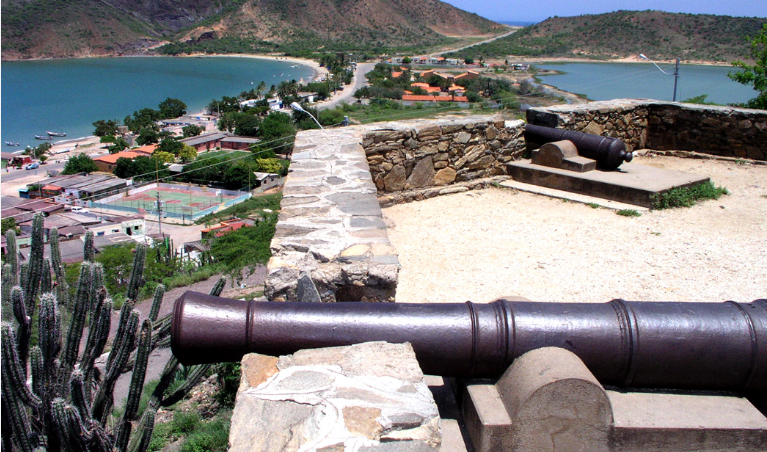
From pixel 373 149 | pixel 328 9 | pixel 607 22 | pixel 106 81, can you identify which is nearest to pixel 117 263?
pixel 373 149

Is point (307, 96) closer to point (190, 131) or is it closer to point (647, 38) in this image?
point (190, 131)

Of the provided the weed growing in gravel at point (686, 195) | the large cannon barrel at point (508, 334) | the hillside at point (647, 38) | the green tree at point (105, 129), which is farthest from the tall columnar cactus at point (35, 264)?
the hillside at point (647, 38)

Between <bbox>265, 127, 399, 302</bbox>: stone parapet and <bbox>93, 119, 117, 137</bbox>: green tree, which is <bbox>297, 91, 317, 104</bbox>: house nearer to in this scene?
<bbox>93, 119, 117, 137</bbox>: green tree

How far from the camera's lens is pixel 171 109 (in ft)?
221

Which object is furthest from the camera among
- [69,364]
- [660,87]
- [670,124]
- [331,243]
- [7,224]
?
[660,87]

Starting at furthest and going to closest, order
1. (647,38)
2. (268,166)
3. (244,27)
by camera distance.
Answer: (244,27) → (647,38) → (268,166)

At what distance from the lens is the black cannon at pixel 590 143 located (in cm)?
599

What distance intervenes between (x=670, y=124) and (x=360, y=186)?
5.58 metres

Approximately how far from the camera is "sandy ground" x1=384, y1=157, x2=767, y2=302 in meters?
3.75

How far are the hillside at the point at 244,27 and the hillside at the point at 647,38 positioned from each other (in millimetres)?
36523

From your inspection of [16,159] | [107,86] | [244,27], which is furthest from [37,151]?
[244,27]

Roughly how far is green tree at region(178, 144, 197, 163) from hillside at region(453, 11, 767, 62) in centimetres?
5164

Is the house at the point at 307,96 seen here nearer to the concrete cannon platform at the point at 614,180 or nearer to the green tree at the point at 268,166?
the green tree at the point at 268,166

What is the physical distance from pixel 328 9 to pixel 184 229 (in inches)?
4744
